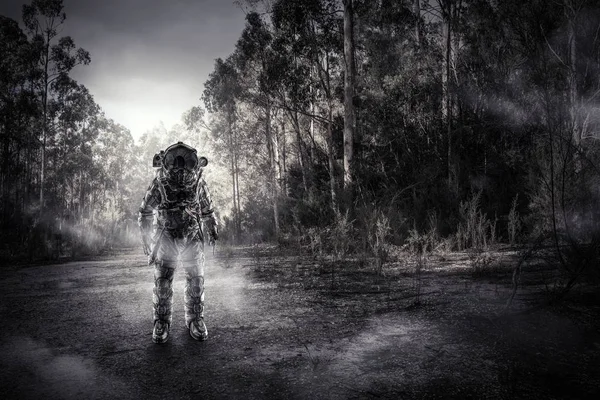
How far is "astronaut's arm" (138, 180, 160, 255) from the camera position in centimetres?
367

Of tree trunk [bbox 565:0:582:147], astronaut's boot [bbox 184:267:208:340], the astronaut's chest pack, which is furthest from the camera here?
tree trunk [bbox 565:0:582:147]

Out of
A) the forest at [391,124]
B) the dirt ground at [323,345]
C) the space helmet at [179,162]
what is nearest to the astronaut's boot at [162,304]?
the dirt ground at [323,345]

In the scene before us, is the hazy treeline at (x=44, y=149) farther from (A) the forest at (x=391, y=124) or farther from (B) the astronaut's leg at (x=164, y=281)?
(B) the astronaut's leg at (x=164, y=281)

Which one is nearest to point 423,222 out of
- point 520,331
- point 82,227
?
point 520,331

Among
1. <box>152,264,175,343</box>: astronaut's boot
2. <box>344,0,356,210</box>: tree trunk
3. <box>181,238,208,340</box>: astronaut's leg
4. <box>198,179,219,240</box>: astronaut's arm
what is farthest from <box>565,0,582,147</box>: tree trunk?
<box>152,264,175,343</box>: astronaut's boot

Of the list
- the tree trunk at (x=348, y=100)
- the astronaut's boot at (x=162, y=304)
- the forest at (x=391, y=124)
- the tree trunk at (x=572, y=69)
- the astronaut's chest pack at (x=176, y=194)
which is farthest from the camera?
the tree trunk at (x=348, y=100)

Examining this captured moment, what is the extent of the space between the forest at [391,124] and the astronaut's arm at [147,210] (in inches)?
Answer: 155

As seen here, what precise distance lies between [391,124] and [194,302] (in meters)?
13.9

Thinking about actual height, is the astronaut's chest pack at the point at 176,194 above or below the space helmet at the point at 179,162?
below

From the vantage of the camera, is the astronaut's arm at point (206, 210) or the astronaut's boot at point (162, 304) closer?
the astronaut's boot at point (162, 304)

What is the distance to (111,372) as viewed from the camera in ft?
8.67

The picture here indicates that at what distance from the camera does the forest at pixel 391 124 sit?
26.0 feet

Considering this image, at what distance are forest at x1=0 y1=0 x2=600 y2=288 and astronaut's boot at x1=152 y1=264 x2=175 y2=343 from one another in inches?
149

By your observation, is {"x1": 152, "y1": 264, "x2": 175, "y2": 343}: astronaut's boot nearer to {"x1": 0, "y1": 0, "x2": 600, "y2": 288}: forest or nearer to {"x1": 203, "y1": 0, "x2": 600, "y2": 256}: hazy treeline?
{"x1": 0, "y1": 0, "x2": 600, "y2": 288}: forest
